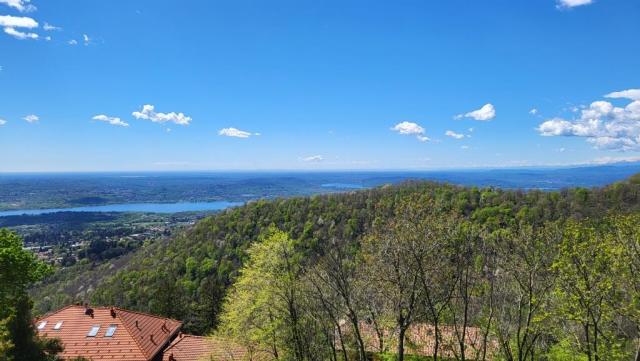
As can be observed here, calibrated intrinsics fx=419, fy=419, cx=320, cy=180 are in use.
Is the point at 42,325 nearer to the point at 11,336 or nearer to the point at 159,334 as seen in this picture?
the point at 159,334

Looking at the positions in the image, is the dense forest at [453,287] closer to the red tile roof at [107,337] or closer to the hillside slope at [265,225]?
the red tile roof at [107,337]

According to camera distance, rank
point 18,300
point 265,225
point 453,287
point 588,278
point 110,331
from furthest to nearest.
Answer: point 265,225, point 110,331, point 18,300, point 453,287, point 588,278

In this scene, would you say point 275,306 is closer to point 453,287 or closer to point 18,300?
point 453,287

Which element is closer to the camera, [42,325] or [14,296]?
[14,296]

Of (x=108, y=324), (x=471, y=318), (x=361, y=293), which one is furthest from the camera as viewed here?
(x=108, y=324)

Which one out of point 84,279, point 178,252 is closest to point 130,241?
point 84,279

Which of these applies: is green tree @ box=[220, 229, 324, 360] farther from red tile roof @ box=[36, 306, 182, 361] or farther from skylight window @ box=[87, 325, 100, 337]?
skylight window @ box=[87, 325, 100, 337]

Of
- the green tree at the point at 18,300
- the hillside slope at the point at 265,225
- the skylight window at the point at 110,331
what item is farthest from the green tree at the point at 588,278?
the hillside slope at the point at 265,225

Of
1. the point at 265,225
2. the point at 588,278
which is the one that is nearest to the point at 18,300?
the point at 588,278
